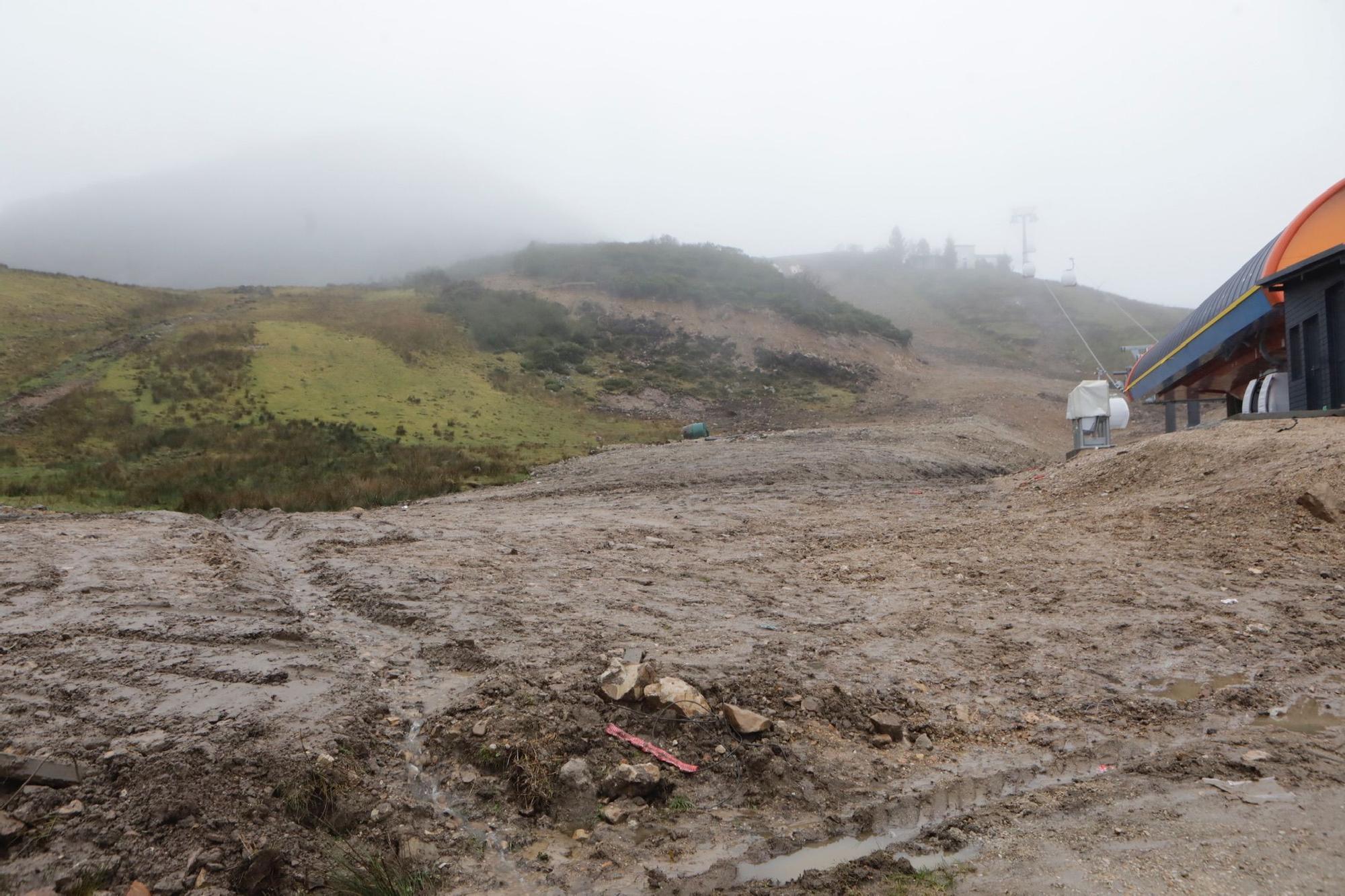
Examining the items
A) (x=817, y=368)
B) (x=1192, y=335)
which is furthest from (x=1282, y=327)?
(x=817, y=368)

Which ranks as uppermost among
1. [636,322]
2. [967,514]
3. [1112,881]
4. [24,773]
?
Result: [636,322]

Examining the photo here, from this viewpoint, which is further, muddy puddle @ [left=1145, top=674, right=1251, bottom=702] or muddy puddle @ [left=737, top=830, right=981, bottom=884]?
muddy puddle @ [left=1145, top=674, right=1251, bottom=702]

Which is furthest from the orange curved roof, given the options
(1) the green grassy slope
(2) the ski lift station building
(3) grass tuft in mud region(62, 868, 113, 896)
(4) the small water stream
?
(1) the green grassy slope

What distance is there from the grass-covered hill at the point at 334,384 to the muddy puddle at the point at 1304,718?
46.8 feet

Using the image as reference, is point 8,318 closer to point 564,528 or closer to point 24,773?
point 564,528

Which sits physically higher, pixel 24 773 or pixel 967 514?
pixel 24 773

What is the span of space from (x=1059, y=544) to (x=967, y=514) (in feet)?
9.39

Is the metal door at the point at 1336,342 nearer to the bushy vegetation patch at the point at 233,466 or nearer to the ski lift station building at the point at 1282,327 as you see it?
the ski lift station building at the point at 1282,327

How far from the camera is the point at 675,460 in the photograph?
18.0m

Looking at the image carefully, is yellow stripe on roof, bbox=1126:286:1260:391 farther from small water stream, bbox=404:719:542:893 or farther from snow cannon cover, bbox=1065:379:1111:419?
small water stream, bbox=404:719:542:893

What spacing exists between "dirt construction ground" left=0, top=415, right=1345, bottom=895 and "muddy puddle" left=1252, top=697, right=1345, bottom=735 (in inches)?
0.8

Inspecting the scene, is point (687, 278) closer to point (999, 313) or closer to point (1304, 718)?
point (999, 313)

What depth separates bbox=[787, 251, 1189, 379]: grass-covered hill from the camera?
54.5 m

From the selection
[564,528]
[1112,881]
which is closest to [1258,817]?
[1112,881]
